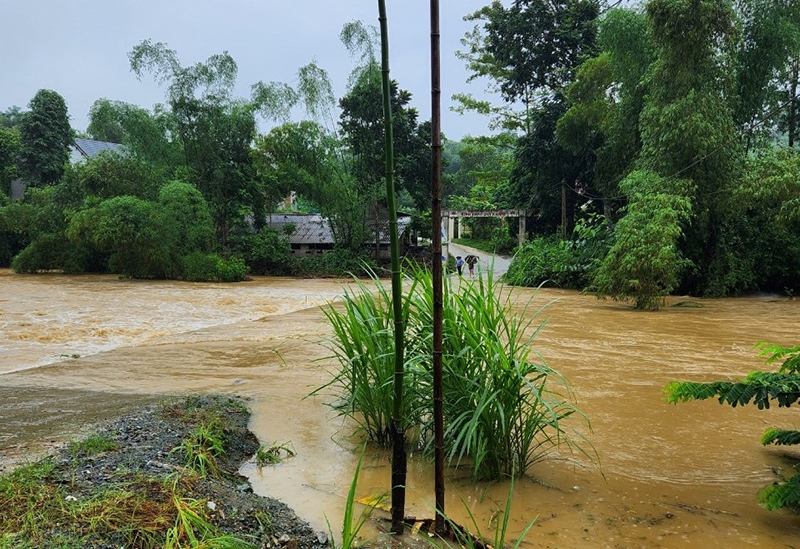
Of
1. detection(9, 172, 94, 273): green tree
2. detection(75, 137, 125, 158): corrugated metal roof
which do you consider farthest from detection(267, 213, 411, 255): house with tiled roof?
detection(75, 137, 125, 158): corrugated metal roof

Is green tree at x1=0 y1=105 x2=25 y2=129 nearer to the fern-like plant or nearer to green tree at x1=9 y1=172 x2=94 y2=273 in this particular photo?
green tree at x1=9 y1=172 x2=94 y2=273

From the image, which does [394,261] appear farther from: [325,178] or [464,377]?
[325,178]

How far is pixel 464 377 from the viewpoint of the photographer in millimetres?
2471

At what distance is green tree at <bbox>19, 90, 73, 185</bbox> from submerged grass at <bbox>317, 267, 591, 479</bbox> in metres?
27.8

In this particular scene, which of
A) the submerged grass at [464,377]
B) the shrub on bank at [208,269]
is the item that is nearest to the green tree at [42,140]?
the shrub on bank at [208,269]

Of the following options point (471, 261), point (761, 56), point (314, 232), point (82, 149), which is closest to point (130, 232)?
point (314, 232)

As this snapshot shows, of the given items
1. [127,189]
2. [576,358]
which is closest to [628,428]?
[576,358]

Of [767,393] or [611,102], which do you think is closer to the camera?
[767,393]

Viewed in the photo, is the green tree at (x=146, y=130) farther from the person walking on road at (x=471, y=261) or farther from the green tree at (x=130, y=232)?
the person walking on road at (x=471, y=261)

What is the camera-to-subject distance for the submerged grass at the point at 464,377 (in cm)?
247

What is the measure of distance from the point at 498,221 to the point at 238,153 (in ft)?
60.5

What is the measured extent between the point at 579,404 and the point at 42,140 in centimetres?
2804

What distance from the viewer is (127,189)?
20.5 metres

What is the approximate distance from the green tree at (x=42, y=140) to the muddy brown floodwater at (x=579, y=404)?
58.3 ft
